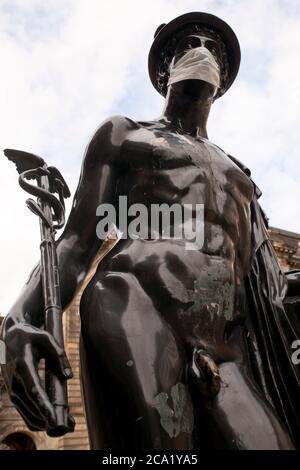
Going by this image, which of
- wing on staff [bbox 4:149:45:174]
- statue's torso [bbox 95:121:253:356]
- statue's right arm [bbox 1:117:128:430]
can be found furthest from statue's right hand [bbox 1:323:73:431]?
wing on staff [bbox 4:149:45:174]

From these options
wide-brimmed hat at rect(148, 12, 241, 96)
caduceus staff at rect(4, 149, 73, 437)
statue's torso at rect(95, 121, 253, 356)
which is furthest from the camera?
wide-brimmed hat at rect(148, 12, 241, 96)

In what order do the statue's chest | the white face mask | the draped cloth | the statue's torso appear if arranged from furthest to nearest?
the white face mask, the statue's chest, the draped cloth, the statue's torso

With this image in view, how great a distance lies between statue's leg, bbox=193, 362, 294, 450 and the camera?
1857 millimetres

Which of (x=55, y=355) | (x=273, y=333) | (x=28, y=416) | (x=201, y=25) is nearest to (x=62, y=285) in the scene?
(x=55, y=355)

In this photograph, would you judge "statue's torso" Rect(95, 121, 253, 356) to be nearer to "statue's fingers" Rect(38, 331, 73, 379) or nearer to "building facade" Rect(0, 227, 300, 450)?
"statue's fingers" Rect(38, 331, 73, 379)

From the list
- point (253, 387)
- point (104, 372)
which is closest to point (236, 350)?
point (253, 387)

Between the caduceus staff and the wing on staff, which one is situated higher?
the wing on staff

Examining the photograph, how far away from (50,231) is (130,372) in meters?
0.65

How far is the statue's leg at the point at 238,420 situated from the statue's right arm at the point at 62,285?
0.47 meters

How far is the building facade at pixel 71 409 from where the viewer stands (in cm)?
1839

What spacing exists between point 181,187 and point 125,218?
0.25m

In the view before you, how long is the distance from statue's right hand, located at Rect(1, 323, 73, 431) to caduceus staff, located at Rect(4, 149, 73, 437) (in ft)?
0.09

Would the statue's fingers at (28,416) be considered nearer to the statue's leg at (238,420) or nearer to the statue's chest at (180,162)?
the statue's leg at (238,420)

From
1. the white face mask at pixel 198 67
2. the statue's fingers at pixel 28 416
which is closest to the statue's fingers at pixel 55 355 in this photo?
the statue's fingers at pixel 28 416
